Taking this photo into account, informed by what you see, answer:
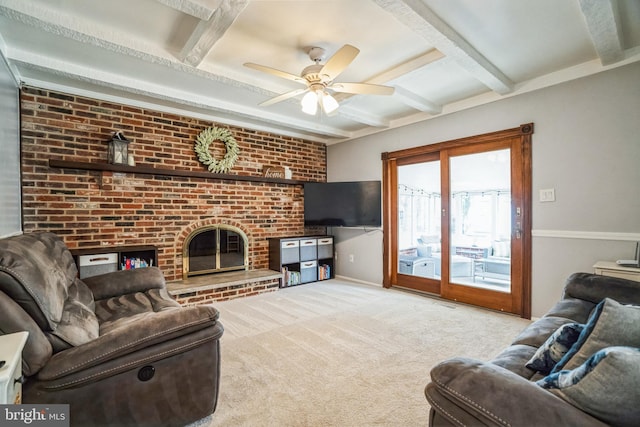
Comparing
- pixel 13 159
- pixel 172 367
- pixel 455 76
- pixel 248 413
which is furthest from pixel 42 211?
pixel 455 76

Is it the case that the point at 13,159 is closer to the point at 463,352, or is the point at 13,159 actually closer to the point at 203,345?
the point at 203,345

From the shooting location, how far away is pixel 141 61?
2646 millimetres

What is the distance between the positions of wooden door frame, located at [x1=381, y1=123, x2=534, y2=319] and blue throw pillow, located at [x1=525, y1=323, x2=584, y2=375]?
7.13ft

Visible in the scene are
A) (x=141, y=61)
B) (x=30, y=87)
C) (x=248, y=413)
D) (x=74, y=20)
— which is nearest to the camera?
(x=248, y=413)

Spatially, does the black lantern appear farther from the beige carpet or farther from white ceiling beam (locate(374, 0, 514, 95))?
white ceiling beam (locate(374, 0, 514, 95))

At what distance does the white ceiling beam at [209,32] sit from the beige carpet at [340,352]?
94.5 inches

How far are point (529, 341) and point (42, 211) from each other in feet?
14.0

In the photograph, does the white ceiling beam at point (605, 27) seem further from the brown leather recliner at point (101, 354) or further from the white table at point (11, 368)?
the white table at point (11, 368)

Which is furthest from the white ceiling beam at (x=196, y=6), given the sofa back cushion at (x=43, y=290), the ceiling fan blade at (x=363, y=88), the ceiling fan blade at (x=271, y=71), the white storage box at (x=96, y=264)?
the white storage box at (x=96, y=264)

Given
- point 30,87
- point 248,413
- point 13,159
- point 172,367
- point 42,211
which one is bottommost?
point 248,413

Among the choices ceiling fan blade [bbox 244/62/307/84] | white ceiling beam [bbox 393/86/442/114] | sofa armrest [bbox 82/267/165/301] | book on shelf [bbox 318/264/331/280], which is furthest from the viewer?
book on shelf [bbox 318/264/331/280]

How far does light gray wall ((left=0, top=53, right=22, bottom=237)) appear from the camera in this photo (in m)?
2.35

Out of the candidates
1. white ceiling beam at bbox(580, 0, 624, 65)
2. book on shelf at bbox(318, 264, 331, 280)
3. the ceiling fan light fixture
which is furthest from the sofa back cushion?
book on shelf at bbox(318, 264, 331, 280)

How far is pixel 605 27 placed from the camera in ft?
6.81
